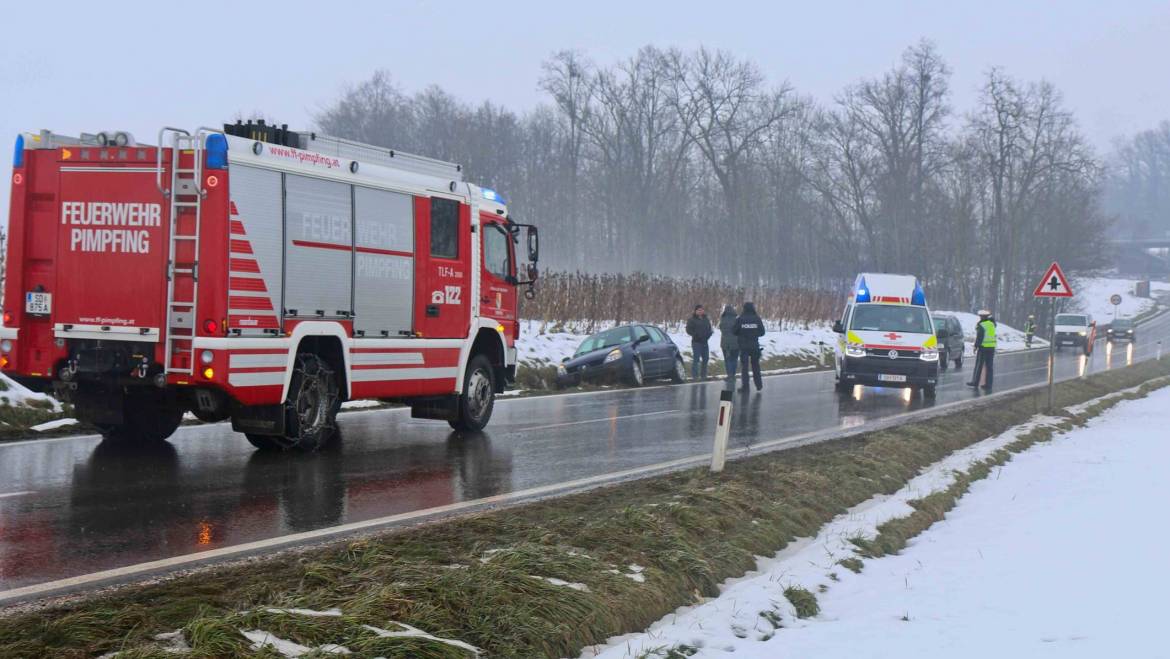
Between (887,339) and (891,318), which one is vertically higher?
(891,318)

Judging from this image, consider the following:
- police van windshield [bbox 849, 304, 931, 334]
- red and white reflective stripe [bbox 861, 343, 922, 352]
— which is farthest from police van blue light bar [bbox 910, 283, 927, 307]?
red and white reflective stripe [bbox 861, 343, 922, 352]

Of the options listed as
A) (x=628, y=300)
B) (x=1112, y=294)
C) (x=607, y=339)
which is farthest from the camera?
(x=1112, y=294)

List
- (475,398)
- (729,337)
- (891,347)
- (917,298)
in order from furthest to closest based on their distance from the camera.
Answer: (729,337), (917,298), (891,347), (475,398)

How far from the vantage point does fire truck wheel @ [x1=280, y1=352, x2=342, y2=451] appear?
11852 mm

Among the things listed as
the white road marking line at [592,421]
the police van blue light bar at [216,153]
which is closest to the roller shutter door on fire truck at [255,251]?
the police van blue light bar at [216,153]

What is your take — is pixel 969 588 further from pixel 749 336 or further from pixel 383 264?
pixel 749 336

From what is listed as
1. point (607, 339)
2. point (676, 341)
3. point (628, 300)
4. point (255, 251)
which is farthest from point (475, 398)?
point (628, 300)

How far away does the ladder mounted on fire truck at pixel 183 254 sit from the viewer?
10719 mm

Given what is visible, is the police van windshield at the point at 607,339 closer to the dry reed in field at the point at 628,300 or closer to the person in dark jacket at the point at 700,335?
the person in dark jacket at the point at 700,335

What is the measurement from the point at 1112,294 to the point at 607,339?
11786cm

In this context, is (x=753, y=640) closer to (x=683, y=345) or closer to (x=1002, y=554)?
(x=1002, y=554)

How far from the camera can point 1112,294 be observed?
129 meters

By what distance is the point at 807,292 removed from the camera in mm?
53156

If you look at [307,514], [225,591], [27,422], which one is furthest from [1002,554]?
[27,422]
